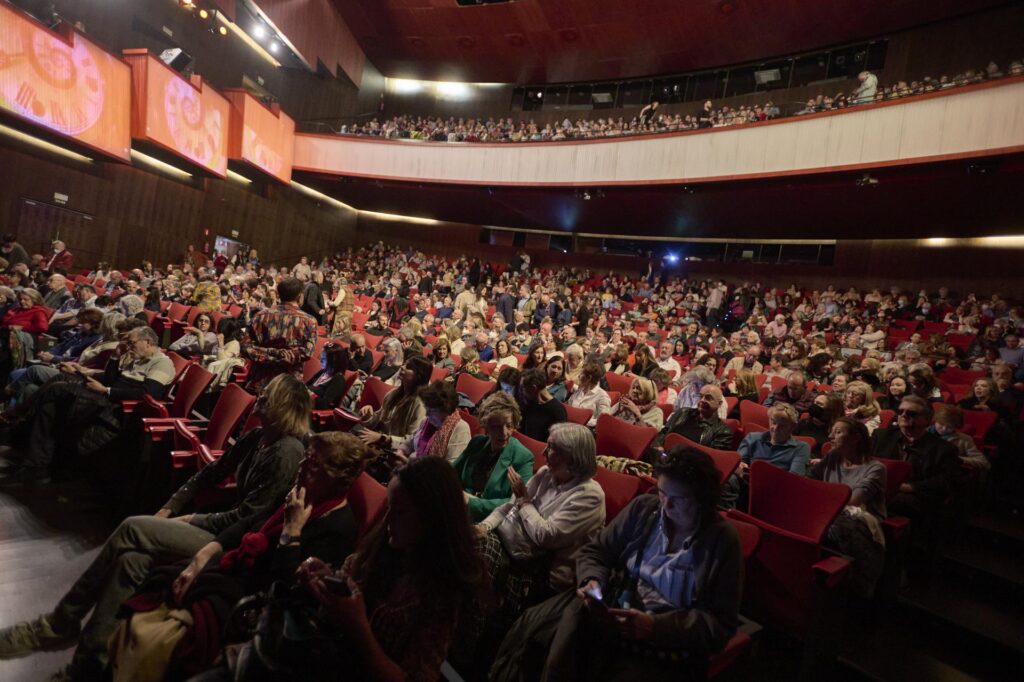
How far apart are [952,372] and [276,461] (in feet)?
21.0

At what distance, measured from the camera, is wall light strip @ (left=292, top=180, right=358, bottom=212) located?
1433cm

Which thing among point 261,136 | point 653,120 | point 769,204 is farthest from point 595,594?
point 261,136

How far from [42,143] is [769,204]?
12.2 meters

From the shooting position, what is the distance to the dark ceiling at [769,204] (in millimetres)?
6992

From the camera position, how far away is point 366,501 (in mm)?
1605

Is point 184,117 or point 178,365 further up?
point 184,117

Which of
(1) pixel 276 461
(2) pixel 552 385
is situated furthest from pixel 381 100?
(1) pixel 276 461

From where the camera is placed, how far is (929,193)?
24.1 ft

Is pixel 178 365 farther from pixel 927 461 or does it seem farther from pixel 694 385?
pixel 927 461

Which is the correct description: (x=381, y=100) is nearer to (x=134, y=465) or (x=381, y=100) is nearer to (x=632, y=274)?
(x=632, y=274)

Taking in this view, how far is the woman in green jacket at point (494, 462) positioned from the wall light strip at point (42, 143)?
10.6m

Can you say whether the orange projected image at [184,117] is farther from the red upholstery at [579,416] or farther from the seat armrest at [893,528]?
the seat armrest at [893,528]

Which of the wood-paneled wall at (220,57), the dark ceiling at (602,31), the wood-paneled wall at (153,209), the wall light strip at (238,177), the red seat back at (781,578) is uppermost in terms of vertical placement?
the dark ceiling at (602,31)

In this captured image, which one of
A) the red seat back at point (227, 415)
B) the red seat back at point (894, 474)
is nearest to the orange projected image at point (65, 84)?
the red seat back at point (227, 415)
